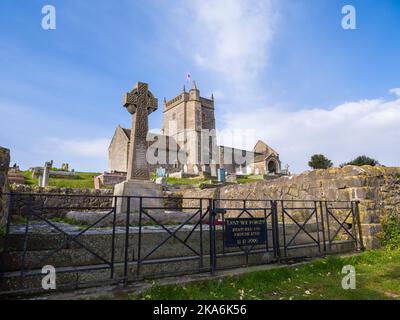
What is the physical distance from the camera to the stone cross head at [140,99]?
912 cm

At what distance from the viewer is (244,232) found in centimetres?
513

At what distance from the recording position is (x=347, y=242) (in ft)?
22.9

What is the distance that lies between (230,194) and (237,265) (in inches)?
280

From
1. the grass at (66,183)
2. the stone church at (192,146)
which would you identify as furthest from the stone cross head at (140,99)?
the stone church at (192,146)

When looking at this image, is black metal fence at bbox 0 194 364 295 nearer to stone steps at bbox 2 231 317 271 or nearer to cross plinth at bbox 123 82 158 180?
stone steps at bbox 2 231 317 271

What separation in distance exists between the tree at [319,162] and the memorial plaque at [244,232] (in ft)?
146

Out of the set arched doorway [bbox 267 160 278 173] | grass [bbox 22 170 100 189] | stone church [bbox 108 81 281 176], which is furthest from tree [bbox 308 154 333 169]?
grass [bbox 22 170 100 189]

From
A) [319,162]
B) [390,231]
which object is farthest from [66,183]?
[319,162]

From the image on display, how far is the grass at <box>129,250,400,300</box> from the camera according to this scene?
148 inches

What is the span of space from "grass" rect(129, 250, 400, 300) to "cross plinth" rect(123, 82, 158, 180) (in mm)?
5314

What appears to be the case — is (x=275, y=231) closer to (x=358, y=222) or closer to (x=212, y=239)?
(x=212, y=239)

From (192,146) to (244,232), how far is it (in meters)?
50.1
